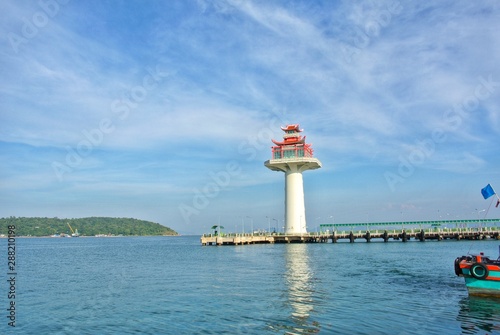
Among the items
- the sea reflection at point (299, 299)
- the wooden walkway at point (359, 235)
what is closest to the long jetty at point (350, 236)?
the wooden walkway at point (359, 235)

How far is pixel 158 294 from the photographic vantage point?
2594cm

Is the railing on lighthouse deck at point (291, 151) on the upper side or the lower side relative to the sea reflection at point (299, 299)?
upper

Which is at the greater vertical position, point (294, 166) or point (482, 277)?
point (294, 166)

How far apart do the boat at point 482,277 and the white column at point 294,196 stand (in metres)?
59.8

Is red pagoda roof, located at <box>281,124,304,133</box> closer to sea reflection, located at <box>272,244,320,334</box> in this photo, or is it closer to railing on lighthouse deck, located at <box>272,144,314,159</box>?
railing on lighthouse deck, located at <box>272,144,314,159</box>

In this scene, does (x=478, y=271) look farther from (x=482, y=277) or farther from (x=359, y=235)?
(x=359, y=235)

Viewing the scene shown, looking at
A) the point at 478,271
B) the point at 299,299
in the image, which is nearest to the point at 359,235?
the point at 478,271

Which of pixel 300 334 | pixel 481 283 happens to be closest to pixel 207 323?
pixel 300 334

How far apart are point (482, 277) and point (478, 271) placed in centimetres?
37

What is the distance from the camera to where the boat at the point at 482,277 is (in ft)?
73.9

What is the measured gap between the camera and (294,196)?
83.0 meters

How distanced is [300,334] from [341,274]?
19886 mm

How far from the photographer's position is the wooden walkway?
8944cm

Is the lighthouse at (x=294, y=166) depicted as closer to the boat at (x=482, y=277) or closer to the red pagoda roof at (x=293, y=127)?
the red pagoda roof at (x=293, y=127)
